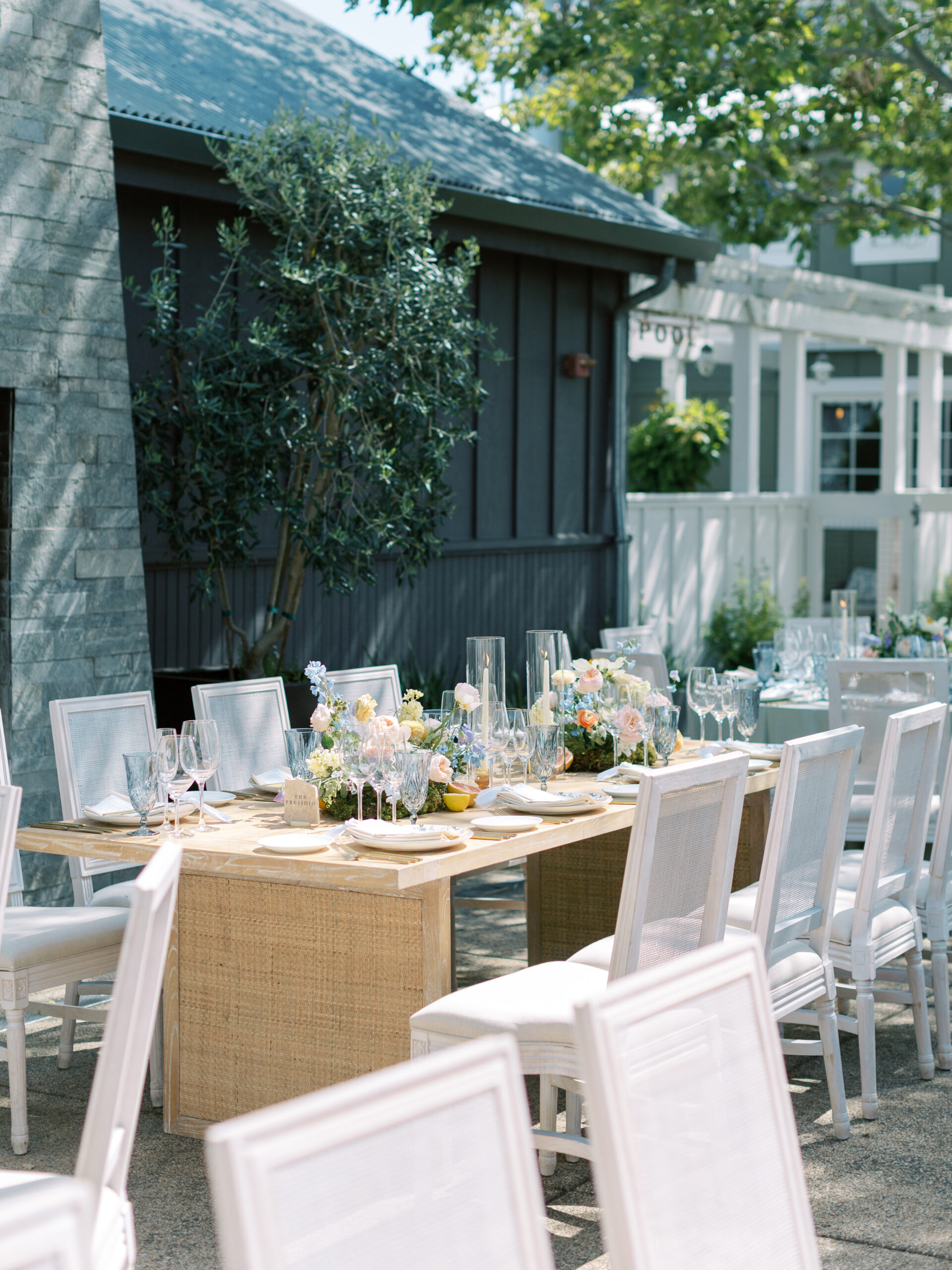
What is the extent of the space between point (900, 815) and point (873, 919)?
0.32 meters

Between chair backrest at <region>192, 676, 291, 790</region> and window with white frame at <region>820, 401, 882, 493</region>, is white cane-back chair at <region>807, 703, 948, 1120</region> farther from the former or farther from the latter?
window with white frame at <region>820, 401, 882, 493</region>

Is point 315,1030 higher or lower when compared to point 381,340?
lower

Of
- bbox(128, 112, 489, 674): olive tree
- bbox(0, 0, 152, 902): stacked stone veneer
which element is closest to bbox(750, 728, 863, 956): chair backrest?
bbox(0, 0, 152, 902): stacked stone veneer

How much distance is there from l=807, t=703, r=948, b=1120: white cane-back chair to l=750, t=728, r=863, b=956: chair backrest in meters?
0.12

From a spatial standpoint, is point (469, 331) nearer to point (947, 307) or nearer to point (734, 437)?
point (734, 437)

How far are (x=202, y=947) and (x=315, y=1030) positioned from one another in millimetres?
386

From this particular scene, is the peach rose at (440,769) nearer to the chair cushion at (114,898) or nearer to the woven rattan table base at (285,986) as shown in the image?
the woven rattan table base at (285,986)

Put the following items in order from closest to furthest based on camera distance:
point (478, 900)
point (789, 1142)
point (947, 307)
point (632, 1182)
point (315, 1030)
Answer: point (632, 1182), point (789, 1142), point (315, 1030), point (478, 900), point (947, 307)

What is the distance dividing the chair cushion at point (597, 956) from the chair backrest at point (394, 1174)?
2152mm

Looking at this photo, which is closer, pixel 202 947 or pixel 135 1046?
pixel 135 1046

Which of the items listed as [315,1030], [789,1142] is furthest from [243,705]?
[789,1142]

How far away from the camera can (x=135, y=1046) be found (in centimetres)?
234

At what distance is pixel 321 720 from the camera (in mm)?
4207

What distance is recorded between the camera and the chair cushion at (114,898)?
456 centimetres
